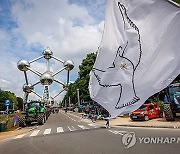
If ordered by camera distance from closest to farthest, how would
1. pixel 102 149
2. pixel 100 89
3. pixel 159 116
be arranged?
pixel 100 89, pixel 102 149, pixel 159 116

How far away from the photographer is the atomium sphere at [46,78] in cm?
7556

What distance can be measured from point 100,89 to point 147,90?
1073mm

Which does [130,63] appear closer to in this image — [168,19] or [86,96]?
[168,19]

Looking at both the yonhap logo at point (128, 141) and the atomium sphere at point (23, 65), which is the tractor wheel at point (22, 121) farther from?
the atomium sphere at point (23, 65)

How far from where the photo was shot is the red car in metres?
23.7

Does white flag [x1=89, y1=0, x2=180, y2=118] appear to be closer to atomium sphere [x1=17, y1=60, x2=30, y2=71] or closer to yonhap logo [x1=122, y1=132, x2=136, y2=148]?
yonhap logo [x1=122, y1=132, x2=136, y2=148]

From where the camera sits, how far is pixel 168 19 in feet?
14.6

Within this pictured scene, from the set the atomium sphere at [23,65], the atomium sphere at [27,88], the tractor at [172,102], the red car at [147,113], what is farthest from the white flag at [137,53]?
the atomium sphere at [27,88]

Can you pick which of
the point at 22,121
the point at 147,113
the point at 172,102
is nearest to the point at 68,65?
the point at 22,121

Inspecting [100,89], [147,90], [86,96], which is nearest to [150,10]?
[147,90]

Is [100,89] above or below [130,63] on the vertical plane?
below

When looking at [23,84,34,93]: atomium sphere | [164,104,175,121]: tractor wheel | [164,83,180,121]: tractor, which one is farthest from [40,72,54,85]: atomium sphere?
[164,104,175,121]: tractor wheel

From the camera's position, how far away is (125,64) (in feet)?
16.3

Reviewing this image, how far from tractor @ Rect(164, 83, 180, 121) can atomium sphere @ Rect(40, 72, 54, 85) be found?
57.3 meters
